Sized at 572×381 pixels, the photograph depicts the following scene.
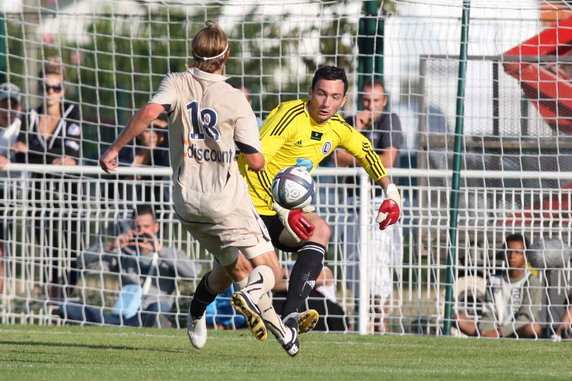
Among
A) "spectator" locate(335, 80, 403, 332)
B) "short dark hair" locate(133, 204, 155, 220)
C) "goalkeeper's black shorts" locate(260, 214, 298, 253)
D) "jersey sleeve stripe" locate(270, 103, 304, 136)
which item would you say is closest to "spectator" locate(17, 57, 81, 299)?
"short dark hair" locate(133, 204, 155, 220)

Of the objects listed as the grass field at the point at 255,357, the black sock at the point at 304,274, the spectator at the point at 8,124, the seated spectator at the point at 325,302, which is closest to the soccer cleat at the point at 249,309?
the grass field at the point at 255,357

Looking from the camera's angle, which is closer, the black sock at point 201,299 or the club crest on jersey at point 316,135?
the black sock at point 201,299

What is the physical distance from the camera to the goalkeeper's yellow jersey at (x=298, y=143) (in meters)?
8.16

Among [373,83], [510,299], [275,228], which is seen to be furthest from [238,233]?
[373,83]

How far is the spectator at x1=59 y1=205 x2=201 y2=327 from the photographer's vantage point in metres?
11.1

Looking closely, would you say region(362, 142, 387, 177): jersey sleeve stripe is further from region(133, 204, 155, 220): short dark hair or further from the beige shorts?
region(133, 204, 155, 220): short dark hair

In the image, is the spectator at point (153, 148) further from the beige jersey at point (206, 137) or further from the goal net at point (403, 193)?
the beige jersey at point (206, 137)

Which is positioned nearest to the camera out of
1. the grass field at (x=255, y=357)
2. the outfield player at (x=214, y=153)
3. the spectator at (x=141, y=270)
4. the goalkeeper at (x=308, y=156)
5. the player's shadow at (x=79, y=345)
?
the grass field at (x=255, y=357)

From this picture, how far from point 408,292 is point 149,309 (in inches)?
101

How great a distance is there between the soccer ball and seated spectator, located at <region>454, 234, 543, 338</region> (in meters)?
4.00

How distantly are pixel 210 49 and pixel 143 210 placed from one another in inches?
177

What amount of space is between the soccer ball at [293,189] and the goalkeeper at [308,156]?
454 mm

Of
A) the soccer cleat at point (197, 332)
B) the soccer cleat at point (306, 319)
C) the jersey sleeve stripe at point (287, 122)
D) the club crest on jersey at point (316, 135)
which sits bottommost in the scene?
the soccer cleat at point (197, 332)

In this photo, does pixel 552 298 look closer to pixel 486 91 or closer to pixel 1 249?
pixel 486 91
